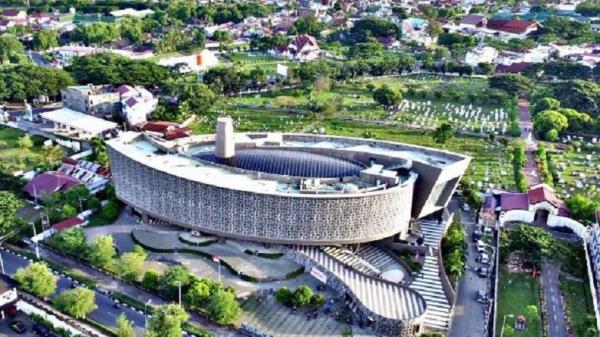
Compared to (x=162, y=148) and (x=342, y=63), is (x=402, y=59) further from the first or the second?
(x=162, y=148)

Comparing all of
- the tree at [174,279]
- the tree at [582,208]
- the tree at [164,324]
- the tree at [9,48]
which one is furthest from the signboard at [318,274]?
the tree at [9,48]

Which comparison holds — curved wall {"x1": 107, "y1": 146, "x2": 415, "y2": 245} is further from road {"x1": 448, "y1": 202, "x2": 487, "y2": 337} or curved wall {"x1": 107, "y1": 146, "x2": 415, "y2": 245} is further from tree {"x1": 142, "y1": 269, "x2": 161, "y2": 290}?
road {"x1": 448, "y1": 202, "x2": 487, "y2": 337}

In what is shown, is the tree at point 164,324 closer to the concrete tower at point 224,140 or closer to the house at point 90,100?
the concrete tower at point 224,140

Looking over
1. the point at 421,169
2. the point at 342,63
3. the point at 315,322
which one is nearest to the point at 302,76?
the point at 342,63

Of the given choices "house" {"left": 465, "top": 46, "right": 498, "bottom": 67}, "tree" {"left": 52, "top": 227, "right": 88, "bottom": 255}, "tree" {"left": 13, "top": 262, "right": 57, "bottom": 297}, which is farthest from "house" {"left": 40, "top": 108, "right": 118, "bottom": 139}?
"house" {"left": 465, "top": 46, "right": 498, "bottom": 67}

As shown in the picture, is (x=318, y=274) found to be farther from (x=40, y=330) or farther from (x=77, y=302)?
(x=40, y=330)
